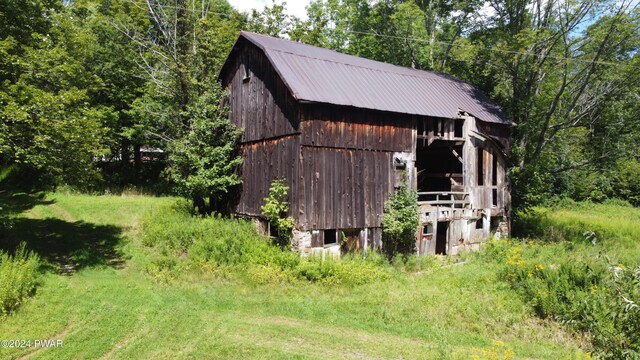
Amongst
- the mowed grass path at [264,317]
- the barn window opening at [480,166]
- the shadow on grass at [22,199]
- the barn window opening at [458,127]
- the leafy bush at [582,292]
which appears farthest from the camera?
the shadow on grass at [22,199]

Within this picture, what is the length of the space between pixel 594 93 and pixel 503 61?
18.4 ft

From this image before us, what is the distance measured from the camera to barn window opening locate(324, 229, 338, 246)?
17578 mm

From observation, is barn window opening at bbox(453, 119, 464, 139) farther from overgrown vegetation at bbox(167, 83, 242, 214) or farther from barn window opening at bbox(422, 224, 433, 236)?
overgrown vegetation at bbox(167, 83, 242, 214)

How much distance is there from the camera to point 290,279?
14.8m

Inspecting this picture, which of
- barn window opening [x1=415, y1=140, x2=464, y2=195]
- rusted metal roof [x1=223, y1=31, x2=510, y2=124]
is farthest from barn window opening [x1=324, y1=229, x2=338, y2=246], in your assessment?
barn window opening [x1=415, y1=140, x2=464, y2=195]

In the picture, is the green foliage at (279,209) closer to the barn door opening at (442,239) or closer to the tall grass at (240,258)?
the tall grass at (240,258)

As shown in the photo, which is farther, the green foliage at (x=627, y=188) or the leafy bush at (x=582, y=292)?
the green foliage at (x=627, y=188)

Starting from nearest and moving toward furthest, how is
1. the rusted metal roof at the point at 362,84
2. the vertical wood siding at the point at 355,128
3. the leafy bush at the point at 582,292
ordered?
the leafy bush at the point at 582,292, the vertical wood siding at the point at 355,128, the rusted metal roof at the point at 362,84

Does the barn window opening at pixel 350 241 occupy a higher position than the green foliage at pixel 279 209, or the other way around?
the green foliage at pixel 279 209

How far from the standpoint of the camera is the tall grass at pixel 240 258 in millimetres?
14992

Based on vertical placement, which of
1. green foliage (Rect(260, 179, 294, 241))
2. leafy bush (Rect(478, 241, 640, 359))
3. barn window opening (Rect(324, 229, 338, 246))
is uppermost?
green foliage (Rect(260, 179, 294, 241))

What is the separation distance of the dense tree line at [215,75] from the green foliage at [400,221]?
7358mm

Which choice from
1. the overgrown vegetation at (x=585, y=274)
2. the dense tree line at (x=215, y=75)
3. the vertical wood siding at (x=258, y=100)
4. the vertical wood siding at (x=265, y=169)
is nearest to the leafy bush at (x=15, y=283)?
the dense tree line at (x=215, y=75)

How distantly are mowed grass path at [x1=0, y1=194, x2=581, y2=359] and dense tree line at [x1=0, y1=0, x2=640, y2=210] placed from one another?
4.82 m
